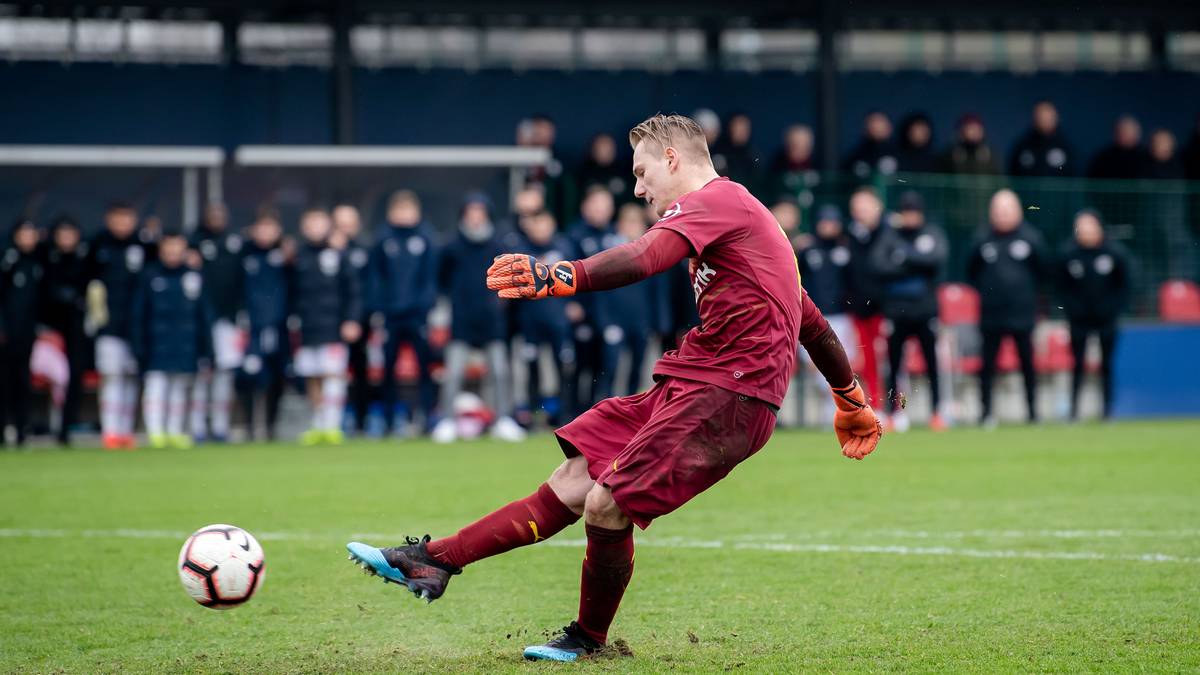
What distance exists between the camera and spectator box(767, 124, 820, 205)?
652 inches

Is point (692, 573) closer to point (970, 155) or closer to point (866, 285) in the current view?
point (866, 285)

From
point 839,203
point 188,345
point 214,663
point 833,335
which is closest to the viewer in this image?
point 214,663

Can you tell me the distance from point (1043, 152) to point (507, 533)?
14802mm

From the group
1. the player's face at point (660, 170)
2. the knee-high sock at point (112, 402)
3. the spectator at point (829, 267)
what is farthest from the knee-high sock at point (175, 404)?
the player's face at point (660, 170)

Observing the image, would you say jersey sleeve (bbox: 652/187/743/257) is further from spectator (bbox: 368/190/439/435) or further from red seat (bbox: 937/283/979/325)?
red seat (bbox: 937/283/979/325)

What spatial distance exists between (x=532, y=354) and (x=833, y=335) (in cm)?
987

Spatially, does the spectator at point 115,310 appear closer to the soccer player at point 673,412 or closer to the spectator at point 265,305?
the spectator at point 265,305

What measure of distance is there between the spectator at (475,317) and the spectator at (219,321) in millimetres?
2086

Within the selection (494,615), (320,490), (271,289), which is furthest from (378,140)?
(494,615)

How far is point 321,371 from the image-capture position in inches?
577

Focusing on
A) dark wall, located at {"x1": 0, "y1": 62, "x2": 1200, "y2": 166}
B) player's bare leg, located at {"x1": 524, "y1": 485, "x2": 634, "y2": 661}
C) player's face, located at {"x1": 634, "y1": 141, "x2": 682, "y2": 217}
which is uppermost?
dark wall, located at {"x1": 0, "y1": 62, "x2": 1200, "y2": 166}

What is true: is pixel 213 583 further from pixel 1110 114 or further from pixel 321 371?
pixel 1110 114

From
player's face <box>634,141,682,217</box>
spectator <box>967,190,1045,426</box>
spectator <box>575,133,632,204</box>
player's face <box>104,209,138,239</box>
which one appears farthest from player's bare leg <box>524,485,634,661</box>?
spectator <box>575,133,632,204</box>

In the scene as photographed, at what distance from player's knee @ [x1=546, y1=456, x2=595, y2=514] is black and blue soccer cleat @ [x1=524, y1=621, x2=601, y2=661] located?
1.27 ft
